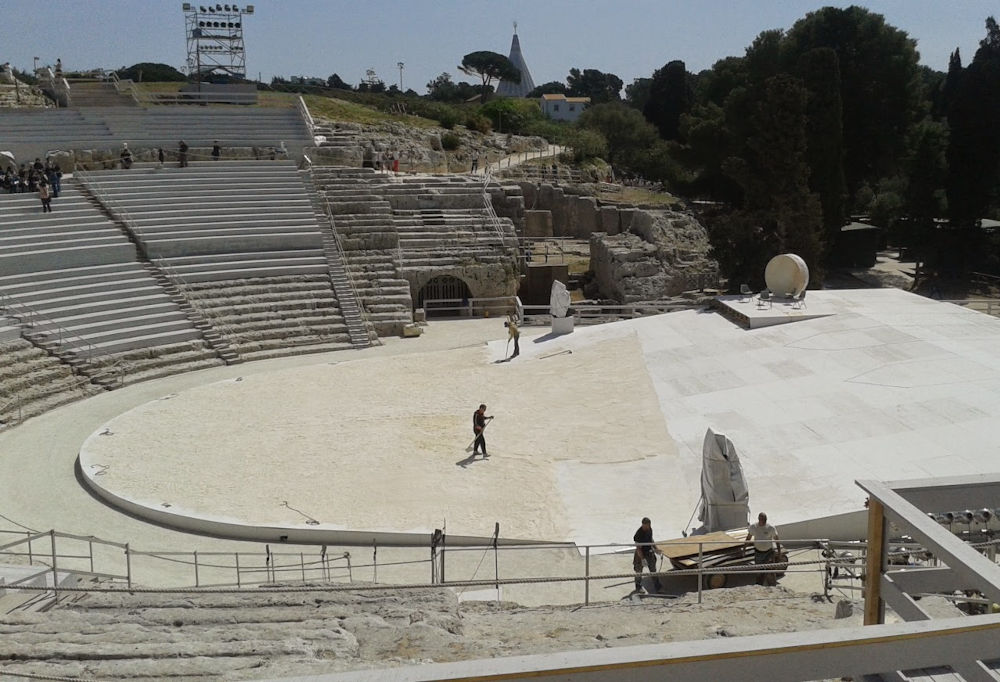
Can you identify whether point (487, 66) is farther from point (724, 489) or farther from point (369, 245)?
point (724, 489)

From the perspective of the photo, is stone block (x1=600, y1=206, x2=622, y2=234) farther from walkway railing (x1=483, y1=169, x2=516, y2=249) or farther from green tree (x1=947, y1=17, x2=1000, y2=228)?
green tree (x1=947, y1=17, x2=1000, y2=228)

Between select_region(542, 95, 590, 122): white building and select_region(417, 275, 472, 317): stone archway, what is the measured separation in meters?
74.7

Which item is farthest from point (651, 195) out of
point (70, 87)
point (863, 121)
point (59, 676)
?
point (59, 676)

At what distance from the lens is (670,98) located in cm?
6756

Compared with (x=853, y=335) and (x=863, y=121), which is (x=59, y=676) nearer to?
(x=853, y=335)

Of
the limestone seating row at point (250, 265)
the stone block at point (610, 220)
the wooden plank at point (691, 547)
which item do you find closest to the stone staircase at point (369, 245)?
the limestone seating row at point (250, 265)

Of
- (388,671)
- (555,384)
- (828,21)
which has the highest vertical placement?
(828,21)

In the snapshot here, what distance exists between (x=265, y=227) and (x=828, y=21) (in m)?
26.7

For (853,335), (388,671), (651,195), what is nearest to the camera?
(388,671)

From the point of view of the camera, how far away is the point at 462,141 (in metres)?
48.1

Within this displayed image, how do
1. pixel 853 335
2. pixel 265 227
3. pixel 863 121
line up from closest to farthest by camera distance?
1. pixel 853 335
2. pixel 265 227
3. pixel 863 121

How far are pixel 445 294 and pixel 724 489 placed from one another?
2056 centimetres

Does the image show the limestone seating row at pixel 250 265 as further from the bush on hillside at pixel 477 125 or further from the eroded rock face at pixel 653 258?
the bush on hillside at pixel 477 125

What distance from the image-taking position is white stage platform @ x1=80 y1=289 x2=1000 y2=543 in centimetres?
1398
